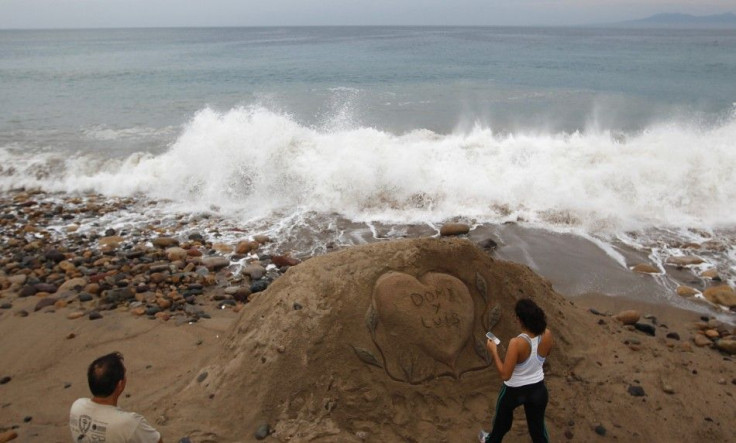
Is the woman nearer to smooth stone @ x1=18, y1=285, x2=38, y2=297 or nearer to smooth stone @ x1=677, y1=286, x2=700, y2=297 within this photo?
smooth stone @ x1=677, y1=286, x2=700, y2=297

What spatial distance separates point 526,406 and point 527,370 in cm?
28

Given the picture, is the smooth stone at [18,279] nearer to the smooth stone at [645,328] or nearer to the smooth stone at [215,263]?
the smooth stone at [215,263]

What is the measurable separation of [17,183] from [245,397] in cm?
1202

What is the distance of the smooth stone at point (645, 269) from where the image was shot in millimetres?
7316

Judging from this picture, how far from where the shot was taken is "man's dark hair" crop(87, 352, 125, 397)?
8.16 ft

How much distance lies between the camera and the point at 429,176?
10.8m

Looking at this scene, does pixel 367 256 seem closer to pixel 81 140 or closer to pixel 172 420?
pixel 172 420

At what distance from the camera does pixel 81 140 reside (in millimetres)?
16406

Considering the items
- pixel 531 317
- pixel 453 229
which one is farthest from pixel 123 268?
pixel 531 317

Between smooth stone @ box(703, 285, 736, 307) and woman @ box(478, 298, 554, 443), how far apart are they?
4726 mm

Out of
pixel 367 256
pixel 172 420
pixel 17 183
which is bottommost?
pixel 17 183

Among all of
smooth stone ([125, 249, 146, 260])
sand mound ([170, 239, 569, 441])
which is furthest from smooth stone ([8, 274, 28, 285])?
sand mound ([170, 239, 569, 441])

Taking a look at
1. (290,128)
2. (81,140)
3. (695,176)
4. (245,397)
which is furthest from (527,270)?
(81,140)

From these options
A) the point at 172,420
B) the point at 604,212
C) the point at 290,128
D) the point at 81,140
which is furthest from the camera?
the point at 81,140
